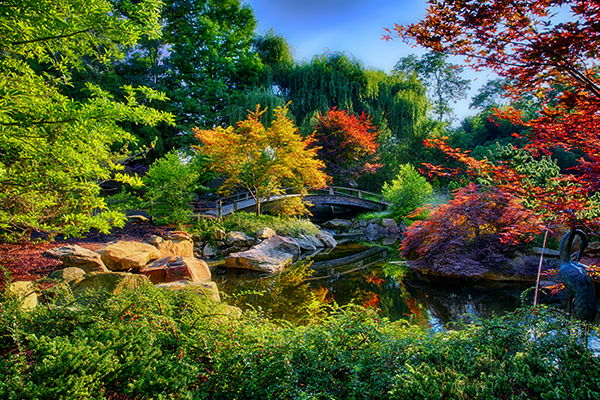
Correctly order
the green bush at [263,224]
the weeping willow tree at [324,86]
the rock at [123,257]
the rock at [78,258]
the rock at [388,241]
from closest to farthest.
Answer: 1. the rock at [78,258]
2. the rock at [123,257]
3. the green bush at [263,224]
4. the rock at [388,241]
5. the weeping willow tree at [324,86]

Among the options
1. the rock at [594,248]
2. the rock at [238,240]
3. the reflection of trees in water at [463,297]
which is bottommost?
the reflection of trees in water at [463,297]

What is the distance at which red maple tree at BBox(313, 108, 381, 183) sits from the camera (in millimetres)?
15734

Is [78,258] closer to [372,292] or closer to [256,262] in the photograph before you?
[256,262]

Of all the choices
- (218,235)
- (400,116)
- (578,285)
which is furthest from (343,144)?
(578,285)

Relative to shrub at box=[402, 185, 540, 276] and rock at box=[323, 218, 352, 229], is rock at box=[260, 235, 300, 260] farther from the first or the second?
rock at box=[323, 218, 352, 229]

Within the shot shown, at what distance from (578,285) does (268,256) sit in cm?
622

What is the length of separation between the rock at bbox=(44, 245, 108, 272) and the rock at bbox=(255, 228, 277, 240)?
4.79 m

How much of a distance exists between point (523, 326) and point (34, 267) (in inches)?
212

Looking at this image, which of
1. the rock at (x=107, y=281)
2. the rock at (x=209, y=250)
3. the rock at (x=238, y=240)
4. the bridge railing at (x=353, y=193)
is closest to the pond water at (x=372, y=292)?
the rock at (x=107, y=281)

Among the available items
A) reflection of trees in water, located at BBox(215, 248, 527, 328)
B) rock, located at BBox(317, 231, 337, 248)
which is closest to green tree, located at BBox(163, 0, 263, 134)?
rock, located at BBox(317, 231, 337, 248)

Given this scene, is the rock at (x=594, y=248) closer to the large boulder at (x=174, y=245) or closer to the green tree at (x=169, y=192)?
the large boulder at (x=174, y=245)

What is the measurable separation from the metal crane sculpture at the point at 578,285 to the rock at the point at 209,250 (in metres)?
7.55

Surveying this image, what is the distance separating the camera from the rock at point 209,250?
844cm

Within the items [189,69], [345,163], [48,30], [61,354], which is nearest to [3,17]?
[48,30]
